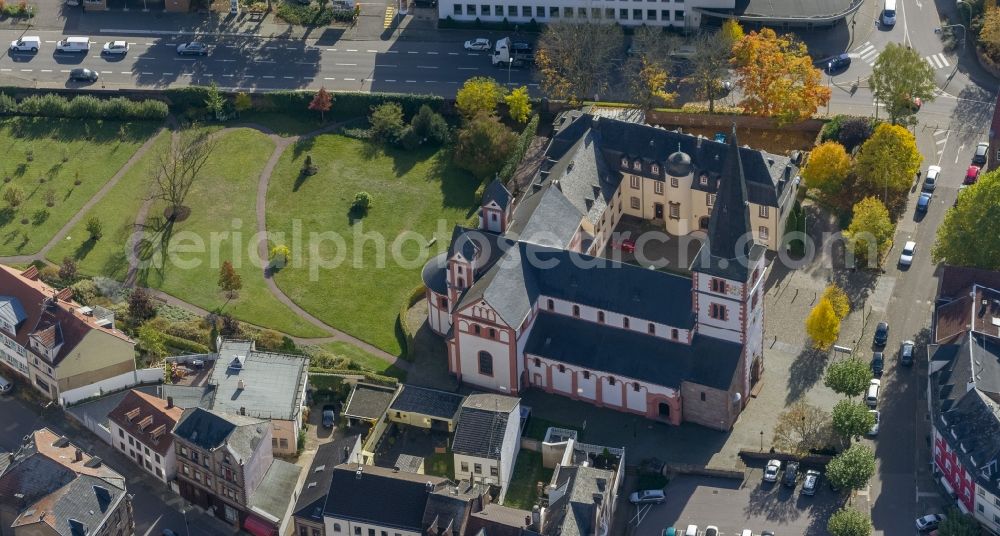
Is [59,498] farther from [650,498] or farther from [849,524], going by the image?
[849,524]

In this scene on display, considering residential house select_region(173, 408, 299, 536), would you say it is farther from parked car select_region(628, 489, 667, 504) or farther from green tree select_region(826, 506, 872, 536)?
green tree select_region(826, 506, 872, 536)

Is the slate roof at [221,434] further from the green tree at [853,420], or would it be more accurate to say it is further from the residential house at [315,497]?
the green tree at [853,420]

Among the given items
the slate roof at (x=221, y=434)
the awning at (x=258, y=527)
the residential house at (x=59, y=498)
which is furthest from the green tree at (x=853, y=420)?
the residential house at (x=59, y=498)

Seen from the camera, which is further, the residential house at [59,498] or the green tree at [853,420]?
the green tree at [853,420]

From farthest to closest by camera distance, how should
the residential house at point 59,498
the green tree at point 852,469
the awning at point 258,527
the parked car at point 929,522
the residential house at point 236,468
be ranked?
the awning at point 258,527 < the residential house at point 236,468 < the green tree at point 852,469 < the parked car at point 929,522 < the residential house at point 59,498

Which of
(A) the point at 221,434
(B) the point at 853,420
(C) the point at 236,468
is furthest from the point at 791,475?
(A) the point at 221,434
